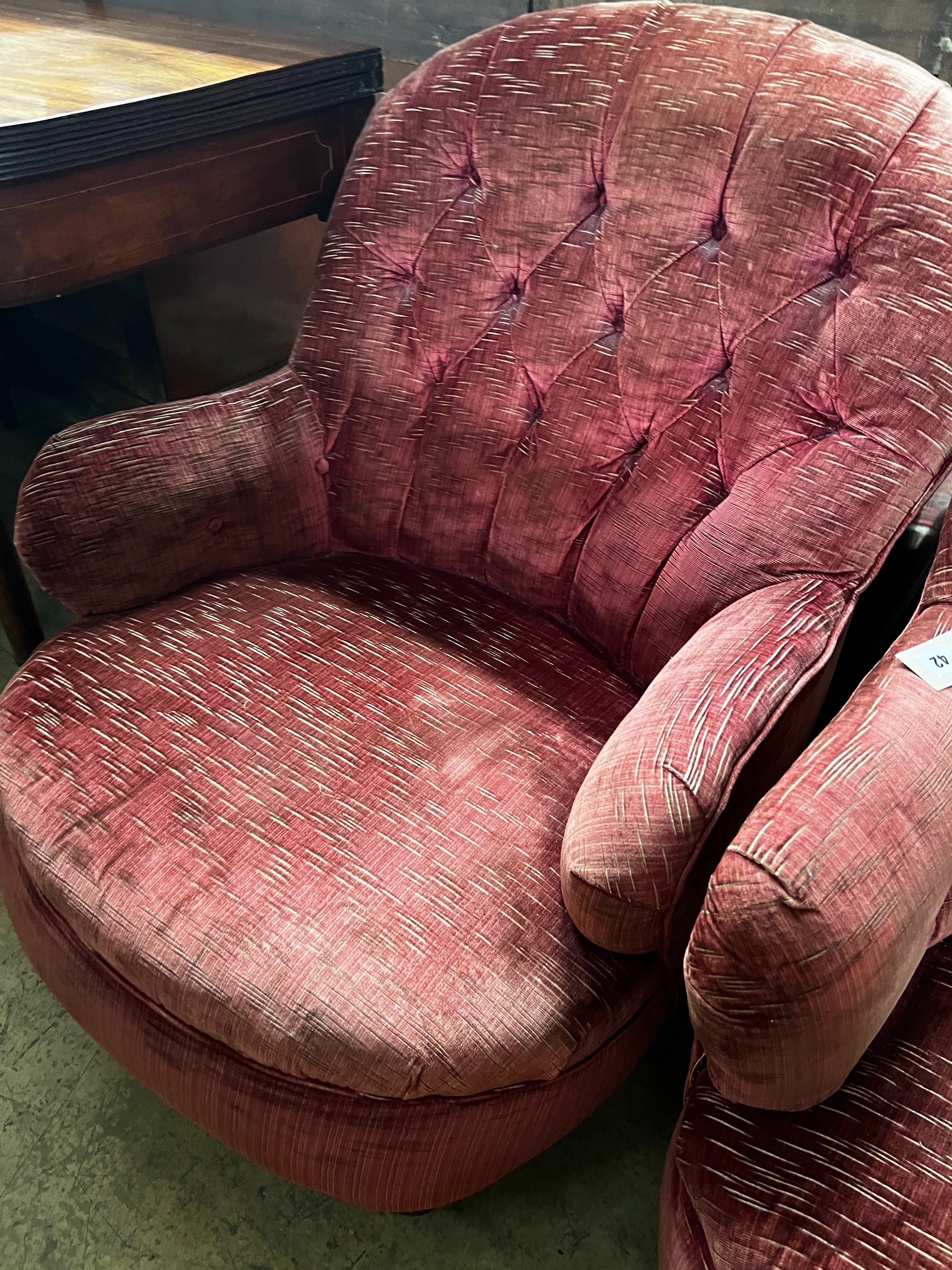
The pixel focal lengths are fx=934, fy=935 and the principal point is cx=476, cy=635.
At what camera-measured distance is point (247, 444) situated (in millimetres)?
1131

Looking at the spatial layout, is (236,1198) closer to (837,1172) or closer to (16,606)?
(837,1172)

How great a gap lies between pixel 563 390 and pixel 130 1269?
103cm

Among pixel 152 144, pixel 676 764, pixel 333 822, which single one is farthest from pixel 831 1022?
pixel 152 144

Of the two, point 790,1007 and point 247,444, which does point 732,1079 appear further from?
point 247,444

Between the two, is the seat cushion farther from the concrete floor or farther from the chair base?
the concrete floor

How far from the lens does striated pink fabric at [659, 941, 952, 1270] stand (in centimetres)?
63

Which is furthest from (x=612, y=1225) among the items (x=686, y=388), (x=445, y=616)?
(x=686, y=388)

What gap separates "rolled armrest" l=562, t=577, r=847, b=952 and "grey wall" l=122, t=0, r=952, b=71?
2.13ft

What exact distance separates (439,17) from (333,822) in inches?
46.5

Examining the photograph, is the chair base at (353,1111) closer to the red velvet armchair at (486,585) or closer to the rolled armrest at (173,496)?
the red velvet armchair at (486,585)

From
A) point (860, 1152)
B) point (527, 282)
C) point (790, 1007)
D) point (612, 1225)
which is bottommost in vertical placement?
point (612, 1225)

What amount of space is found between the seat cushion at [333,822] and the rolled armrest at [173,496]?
0.19ft

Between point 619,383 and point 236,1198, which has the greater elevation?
point 619,383

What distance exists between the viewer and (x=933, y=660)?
763 mm
